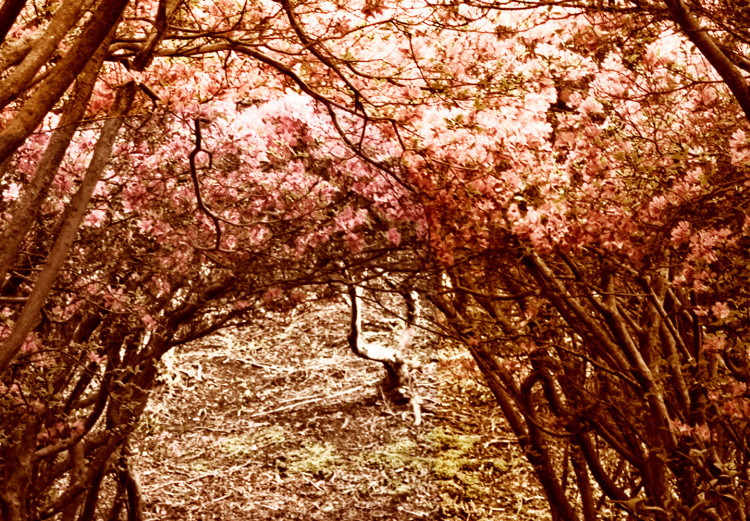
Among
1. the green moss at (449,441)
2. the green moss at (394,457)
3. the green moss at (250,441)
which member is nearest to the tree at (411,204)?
the green moss at (250,441)

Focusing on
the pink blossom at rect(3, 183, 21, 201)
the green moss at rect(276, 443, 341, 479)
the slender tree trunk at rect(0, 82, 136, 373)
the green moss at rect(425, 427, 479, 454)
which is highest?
the green moss at rect(425, 427, 479, 454)

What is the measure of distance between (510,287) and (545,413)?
2.20m

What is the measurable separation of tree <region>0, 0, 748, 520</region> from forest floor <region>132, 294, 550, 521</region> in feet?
2.47

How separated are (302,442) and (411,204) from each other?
315cm

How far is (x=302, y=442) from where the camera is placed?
8.00 meters

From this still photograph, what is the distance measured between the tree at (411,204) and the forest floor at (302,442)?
2.47 feet

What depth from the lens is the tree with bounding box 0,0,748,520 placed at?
3.59 meters

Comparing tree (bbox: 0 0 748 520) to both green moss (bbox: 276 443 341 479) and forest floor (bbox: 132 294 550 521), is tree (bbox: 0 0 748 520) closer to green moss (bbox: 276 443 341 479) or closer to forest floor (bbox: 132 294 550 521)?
forest floor (bbox: 132 294 550 521)

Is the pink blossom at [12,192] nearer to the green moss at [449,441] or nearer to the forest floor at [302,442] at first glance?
the forest floor at [302,442]

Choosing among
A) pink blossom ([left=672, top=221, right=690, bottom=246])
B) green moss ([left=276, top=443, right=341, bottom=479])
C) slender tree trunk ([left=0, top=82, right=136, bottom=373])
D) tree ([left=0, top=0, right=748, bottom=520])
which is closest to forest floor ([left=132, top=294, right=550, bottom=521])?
green moss ([left=276, top=443, right=341, bottom=479])

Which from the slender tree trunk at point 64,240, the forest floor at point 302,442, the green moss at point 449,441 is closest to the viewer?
the slender tree trunk at point 64,240

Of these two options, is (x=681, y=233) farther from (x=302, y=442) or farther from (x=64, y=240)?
(x=302, y=442)

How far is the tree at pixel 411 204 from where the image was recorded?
359cm

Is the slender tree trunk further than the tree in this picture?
A: No
